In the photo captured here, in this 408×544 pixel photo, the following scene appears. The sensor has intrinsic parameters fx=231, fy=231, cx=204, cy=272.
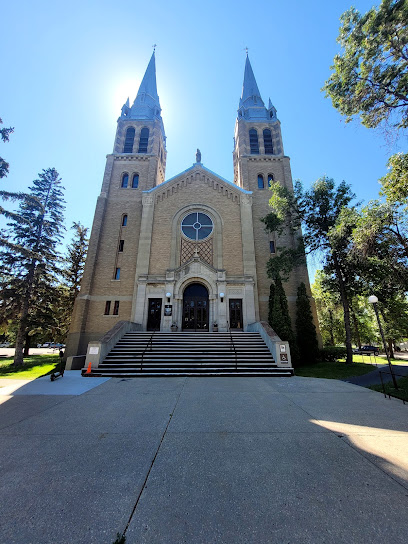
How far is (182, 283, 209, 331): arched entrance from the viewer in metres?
18.7

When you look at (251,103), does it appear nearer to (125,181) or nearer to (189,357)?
(125,181)

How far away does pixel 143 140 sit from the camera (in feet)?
88.3

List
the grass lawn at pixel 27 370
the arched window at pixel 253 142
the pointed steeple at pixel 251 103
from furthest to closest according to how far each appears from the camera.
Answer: the pointed steeple at pixel 251 103 → the arched window at pixel 253 142 → the grass lawn at pixel 27 370

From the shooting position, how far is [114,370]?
10.5 meters

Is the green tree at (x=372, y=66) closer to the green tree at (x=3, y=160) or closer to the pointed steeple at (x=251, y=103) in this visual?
the green tree at (x=3, y=160)

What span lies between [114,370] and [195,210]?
1612 centimetres

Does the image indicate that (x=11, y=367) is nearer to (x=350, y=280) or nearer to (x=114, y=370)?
(x=114, y=370)

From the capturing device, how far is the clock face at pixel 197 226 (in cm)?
2141

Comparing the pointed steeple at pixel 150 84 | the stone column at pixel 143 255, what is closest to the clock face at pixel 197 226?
the stone column at pixel 143 255

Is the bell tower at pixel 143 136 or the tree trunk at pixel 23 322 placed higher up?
the bell tower at pixel 143 136

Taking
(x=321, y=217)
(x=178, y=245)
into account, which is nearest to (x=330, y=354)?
(x=321, y=217)

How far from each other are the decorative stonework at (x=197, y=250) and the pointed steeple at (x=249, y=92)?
22257mm

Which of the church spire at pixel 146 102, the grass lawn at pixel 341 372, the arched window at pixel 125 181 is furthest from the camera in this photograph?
the church spire at pixel 146 102

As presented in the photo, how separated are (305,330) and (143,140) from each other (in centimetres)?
2643
